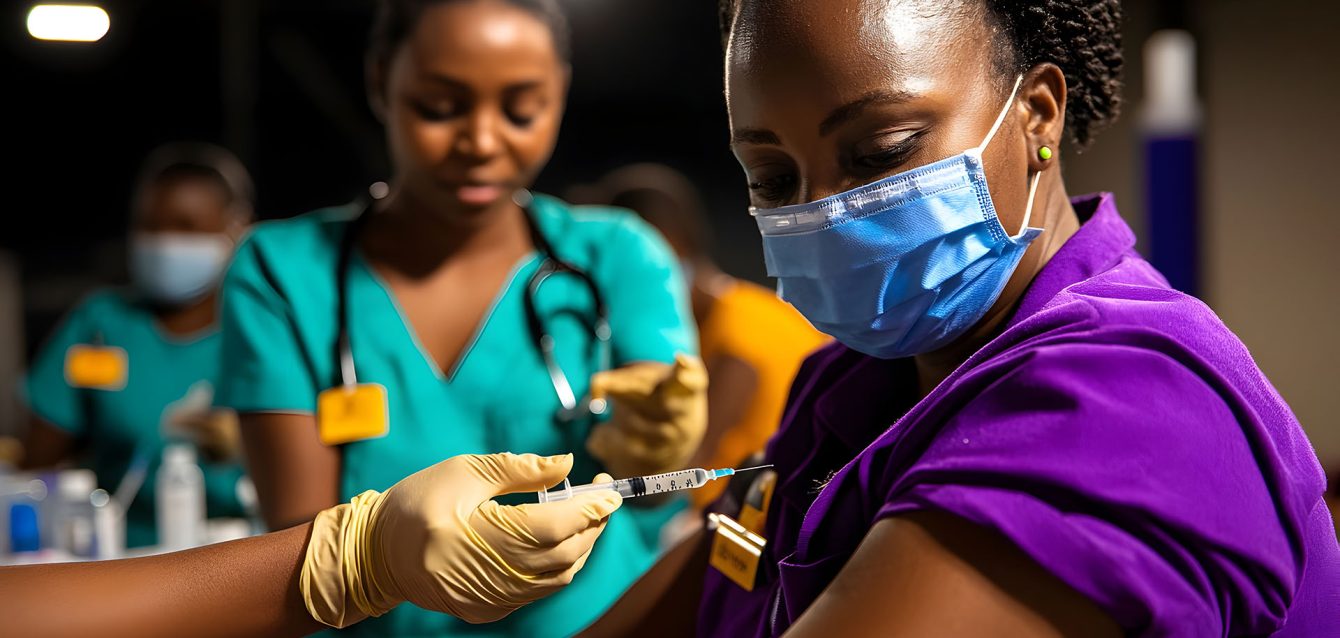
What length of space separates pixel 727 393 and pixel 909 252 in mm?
2231

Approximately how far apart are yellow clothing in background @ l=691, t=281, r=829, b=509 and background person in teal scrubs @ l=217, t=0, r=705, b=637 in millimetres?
1391

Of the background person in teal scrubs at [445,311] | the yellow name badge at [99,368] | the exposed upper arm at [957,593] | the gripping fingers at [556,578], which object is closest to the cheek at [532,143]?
the background person in teal scrubs at [445,311]

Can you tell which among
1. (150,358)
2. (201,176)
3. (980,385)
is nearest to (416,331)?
(980,385)

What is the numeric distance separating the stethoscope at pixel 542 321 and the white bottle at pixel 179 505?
3.68 feet

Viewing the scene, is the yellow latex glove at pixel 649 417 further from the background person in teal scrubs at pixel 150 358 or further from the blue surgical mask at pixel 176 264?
the blue surgical mask at pixel 176 264

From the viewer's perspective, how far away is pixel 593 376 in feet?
5.49

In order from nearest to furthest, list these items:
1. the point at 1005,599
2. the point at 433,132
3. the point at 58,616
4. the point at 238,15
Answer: the point at 1005,599 < the point at 58,616 < the point at 433,132 < the point at 238,15

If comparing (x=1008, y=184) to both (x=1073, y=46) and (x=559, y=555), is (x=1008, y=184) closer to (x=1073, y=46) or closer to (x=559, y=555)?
(x=1073, y=46)

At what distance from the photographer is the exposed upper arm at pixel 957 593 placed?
0.75 meters

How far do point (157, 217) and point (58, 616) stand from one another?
7.92ft

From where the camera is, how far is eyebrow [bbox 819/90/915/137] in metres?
0.96

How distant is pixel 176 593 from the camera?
3.32 feet

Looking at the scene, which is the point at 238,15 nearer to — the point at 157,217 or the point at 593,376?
the point at 157,217

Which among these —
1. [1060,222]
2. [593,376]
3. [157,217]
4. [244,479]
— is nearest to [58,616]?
[593,376]
